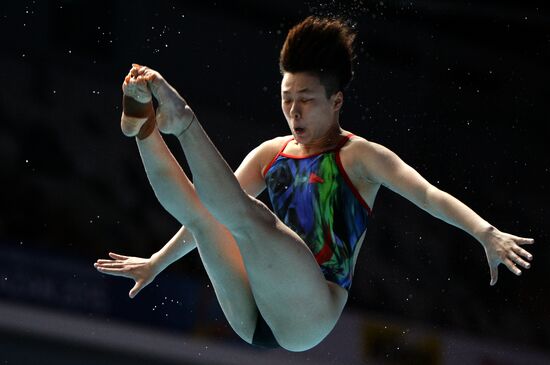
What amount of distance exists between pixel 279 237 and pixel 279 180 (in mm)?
563

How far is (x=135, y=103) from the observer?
2502 millimetres

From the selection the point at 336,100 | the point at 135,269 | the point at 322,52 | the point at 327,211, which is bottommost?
the point at 135,269

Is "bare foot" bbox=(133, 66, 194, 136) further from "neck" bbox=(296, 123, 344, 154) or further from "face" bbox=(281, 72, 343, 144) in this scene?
"neck" bbox=(296, 123, 344, 154)

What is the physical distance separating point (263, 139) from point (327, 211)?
12.2 ft

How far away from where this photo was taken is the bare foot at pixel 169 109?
234cm

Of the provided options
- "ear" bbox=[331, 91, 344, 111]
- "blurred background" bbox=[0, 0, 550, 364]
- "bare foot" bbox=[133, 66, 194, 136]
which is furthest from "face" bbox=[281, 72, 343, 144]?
"blurred background" bbox=[0, 0, 550, 364]

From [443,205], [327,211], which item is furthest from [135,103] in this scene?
[443,205]

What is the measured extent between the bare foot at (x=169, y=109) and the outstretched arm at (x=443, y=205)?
0.81m

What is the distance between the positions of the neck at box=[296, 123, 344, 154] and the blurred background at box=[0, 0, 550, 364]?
3.08 metres

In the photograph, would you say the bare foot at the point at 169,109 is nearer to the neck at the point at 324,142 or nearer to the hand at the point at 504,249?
the neck at the point at 324,142

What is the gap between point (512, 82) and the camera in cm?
701

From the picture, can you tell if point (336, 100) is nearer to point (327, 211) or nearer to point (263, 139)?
point (327, 211)

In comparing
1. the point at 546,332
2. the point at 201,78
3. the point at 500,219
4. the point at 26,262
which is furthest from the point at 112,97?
the point at 546,332

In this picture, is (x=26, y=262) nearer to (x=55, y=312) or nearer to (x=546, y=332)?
(x=55, y=312)
